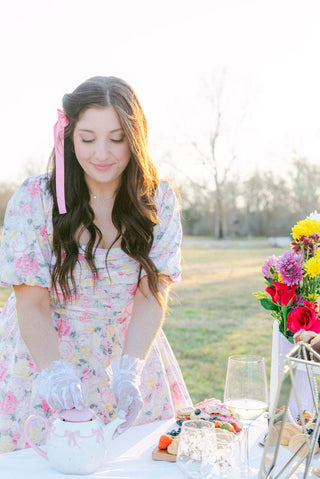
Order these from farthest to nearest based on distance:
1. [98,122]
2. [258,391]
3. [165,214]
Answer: [165,214], [98,122], [258,391]

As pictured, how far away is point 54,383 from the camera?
141 centimetres

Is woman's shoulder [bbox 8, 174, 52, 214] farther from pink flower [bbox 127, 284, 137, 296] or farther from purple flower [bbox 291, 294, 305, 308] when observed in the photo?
purple flower [bbox 291, 294, 305, 308]

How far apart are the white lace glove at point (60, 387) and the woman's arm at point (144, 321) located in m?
0.26

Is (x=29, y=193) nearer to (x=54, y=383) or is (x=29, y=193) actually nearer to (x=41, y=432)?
(x=54, y=383)

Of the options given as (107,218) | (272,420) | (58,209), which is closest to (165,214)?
(107,218)

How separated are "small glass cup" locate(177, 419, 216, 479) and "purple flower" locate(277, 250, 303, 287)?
58 centimetres

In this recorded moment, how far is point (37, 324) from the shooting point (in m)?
1.64

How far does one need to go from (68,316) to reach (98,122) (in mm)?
635

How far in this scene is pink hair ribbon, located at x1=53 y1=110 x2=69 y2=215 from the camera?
5.81 feet

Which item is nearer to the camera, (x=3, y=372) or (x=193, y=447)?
(x=193, y=447)

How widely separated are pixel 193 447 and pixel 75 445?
1.00 ft

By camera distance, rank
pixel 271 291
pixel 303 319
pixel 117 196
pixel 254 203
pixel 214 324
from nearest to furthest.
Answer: pixel 303 319 → pixel 271 291 → pixel 117 196 → pixel 214 324 → pixel 254 203

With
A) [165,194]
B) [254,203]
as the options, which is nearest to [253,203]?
[254,203]

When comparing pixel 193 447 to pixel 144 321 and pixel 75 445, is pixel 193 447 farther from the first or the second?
pixel 144 321
